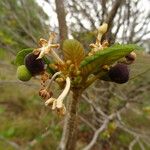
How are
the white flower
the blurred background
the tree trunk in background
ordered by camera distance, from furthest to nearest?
the blurred background → the tree trunk in background → the white flower

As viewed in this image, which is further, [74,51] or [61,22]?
[61,22]

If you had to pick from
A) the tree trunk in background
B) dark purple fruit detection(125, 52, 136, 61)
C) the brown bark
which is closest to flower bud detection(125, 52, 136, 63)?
dark purple fruit detection(125, 52, 136, 61)

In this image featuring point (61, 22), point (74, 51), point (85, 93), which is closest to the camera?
point (74, 51)

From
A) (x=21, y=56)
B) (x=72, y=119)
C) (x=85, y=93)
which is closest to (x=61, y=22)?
(x=21, y=56)

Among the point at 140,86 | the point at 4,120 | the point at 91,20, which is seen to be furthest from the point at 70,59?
the point at 4,120

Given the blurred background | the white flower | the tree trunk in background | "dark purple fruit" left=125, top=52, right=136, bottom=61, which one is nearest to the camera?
the white flower

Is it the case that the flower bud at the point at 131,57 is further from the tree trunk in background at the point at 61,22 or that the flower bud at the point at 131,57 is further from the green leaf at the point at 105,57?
the tree trunk in background at the point at 61,22

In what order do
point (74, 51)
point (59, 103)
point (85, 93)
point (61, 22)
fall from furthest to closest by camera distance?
1. point (85, 93)
2. point (61, 22)
3. point (74, 51)
4. point (59, 103)

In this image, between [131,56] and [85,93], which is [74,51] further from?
[85,93]

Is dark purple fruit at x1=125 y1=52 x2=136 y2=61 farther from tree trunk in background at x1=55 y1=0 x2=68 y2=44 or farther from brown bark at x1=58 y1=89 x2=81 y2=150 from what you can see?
tree trunk in background at x1=55 y1=0 x2=68 y2=44
